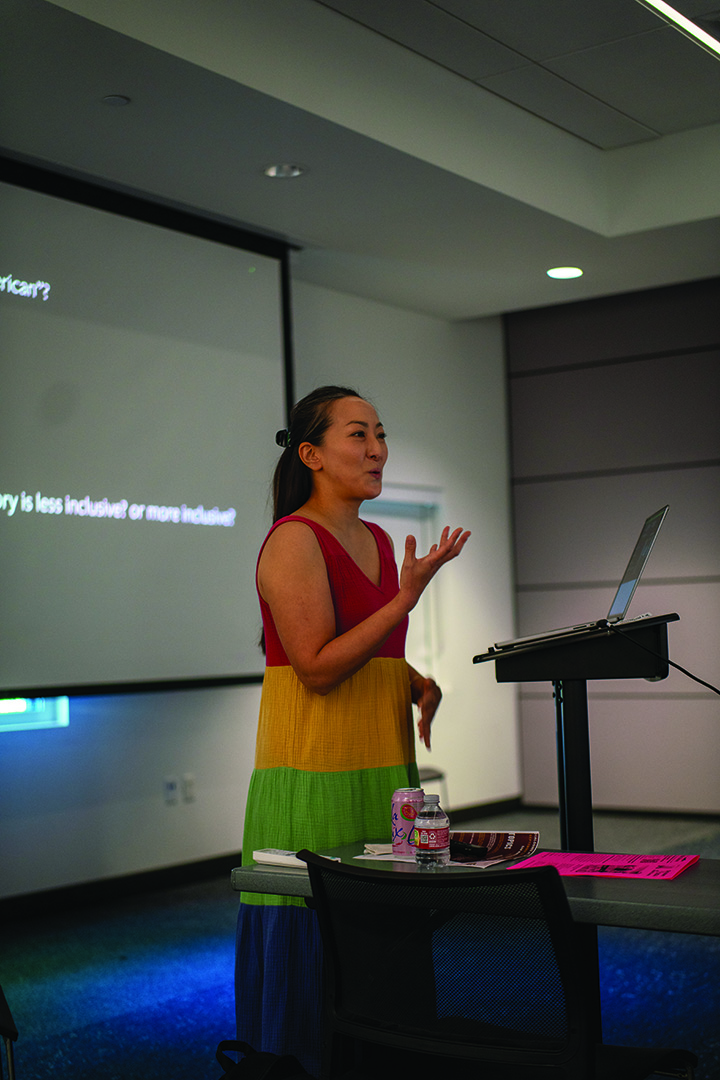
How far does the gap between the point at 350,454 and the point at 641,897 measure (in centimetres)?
99

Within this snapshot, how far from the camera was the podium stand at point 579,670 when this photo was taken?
193 centimetres

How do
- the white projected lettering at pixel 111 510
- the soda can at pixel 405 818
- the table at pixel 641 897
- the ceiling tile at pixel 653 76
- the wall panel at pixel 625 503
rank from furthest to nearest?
the wall panel at pixel 625 503 < the ceiling tile at pixel 653 76 < the white projected lettering at pixel 111 510 < the soda can at pixel 405 818 < the table at pixel 641 897

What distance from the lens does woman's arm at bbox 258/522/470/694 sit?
1.90 metres

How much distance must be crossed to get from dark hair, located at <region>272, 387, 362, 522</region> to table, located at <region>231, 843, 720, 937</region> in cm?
77

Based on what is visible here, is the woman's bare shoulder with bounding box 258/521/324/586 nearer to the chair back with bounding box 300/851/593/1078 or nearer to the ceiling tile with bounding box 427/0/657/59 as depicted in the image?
the chair back with bounding box 300/851/593/1078

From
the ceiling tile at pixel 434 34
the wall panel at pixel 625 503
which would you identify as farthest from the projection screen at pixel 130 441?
the wall panel at pixel 625 503

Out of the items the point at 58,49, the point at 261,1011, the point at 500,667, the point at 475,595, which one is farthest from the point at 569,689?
the point at 475,595

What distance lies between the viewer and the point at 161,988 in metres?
3.65

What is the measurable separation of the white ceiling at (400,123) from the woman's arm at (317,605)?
7.16 feet

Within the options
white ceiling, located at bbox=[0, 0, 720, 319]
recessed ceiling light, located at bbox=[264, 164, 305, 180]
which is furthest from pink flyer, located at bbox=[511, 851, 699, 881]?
recessed ceiling light, located at bbox=[264, 164, 305, 180]

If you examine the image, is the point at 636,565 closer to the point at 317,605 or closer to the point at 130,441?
the point at 317,605

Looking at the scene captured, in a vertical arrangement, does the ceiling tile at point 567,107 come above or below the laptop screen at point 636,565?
above

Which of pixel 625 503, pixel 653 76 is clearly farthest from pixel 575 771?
pixel 625 503

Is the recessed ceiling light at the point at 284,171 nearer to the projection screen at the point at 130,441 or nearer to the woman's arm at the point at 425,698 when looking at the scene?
the projection screen at the point at 130,441
